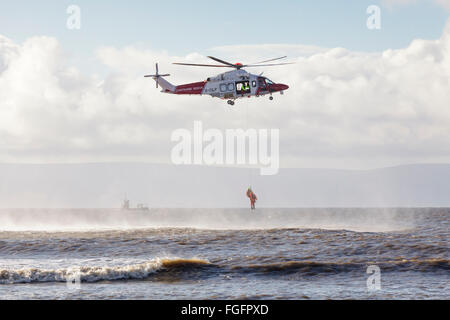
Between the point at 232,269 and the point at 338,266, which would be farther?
the point at 232,269

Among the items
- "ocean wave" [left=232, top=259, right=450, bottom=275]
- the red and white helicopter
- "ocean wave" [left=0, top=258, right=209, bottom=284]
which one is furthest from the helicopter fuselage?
"ocean wave" [left=0, top=258, right=209, bottom=284]

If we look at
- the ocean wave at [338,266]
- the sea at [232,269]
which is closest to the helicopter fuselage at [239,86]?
the sea at [232,269]

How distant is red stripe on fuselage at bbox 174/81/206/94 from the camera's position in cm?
3894

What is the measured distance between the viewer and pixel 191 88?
3978 centimetres

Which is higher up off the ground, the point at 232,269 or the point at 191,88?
the point at 191,88

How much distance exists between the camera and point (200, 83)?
3894 cm

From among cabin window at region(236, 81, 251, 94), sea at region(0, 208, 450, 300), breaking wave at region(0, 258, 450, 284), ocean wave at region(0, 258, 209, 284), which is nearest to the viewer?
sea at region(0, 208, 450, 300)

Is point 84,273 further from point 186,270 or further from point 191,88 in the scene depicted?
point 191,88

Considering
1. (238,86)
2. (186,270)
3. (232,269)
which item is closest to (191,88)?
(238,86)

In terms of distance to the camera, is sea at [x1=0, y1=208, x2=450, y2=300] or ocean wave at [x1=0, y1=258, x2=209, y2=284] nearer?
sea at [x1=0, y1=208, x2=450, y2=300]

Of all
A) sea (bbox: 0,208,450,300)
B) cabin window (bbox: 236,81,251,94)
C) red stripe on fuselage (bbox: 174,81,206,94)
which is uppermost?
red stripe on fuselage (bbox: 174,81,206,94)

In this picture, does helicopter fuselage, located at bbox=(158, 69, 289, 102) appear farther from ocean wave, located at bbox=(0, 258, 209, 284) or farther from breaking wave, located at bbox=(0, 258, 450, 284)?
ocean wave, located at bbox=(0, 258, 209, 284)

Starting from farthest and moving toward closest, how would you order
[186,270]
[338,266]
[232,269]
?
[186,270] → [232,269] → [338,266]
